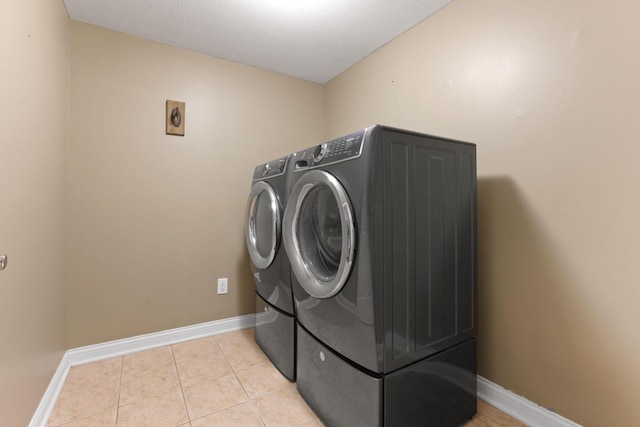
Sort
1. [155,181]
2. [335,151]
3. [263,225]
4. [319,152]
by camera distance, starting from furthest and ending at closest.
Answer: [155,181] < [263,225] < [319,152] < [335,151]

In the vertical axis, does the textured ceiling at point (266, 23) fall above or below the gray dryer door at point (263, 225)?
above

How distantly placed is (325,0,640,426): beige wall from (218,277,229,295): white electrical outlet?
1.80m

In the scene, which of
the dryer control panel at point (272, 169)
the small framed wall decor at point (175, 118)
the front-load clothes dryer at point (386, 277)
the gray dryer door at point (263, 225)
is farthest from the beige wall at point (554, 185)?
the small framed wall decor at point (175, 118)

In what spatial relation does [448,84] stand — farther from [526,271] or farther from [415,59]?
[526,271]

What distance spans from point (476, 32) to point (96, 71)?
2331mm

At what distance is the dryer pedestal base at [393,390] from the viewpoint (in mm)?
1129

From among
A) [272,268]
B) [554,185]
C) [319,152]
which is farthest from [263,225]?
[554,185]

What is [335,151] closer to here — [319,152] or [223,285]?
[319,152]

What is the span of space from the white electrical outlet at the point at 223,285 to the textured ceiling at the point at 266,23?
1770 mm

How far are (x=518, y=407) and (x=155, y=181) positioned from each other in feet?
8.29

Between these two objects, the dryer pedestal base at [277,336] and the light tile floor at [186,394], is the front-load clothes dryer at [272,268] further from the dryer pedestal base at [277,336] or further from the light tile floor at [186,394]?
the light tile floor at [186,394]

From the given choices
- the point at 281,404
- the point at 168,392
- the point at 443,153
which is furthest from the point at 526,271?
the point at 168,392

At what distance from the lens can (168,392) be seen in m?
1.63

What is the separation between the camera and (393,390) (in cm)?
113
